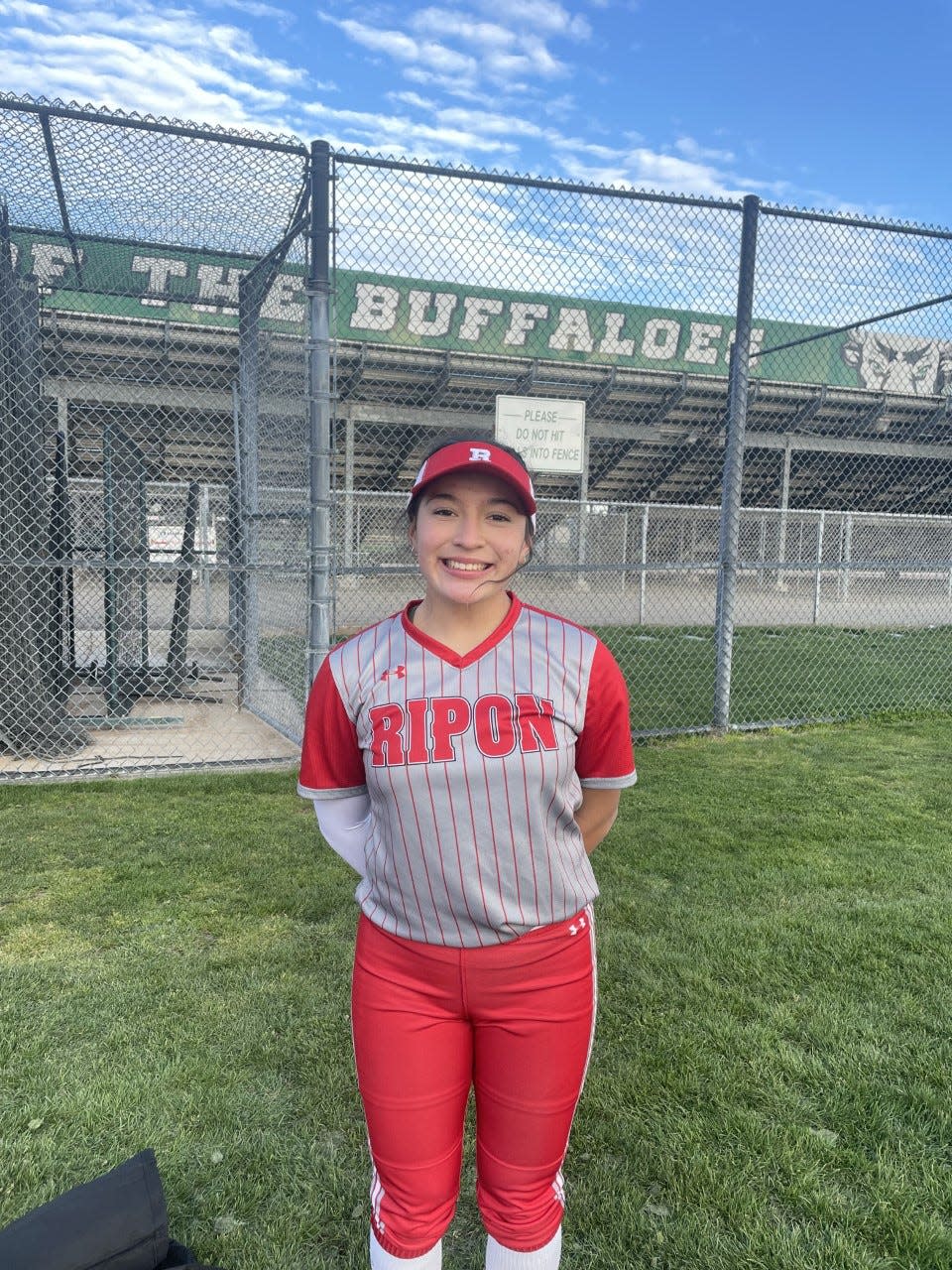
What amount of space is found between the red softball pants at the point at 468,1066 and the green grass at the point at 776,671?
5.02 meters

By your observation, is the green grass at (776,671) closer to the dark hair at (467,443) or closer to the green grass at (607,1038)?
the green grass at (607,1038)

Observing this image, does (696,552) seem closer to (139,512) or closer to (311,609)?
(139,512)

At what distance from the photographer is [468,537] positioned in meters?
1.56

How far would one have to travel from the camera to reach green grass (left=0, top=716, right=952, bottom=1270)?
219 cm

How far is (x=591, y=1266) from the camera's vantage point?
204cm

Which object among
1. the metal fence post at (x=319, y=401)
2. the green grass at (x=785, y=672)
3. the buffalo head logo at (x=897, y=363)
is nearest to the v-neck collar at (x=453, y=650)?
the metal fence post at (x=319, y=401)

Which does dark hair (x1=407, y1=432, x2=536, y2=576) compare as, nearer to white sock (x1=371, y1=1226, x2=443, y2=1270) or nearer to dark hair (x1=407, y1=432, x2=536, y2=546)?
dark hair (x1=407, y1=432, x2=536, y2=546)

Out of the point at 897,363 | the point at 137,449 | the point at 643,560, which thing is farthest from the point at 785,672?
the point at 897,363

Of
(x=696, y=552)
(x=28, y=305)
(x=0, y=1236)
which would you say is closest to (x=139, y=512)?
(x=28, y=305)

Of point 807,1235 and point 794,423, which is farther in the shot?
point 794,423

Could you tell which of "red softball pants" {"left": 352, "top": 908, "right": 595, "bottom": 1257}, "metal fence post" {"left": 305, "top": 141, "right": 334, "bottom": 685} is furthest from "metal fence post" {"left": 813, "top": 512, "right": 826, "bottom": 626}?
"red softball pants" {"left": 352, "top": 908, "right": 595, "bottom": 1257}

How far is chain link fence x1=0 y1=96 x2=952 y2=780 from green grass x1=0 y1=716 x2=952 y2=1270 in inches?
68.4

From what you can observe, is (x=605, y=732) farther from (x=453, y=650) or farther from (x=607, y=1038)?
(x=607, y=1038)

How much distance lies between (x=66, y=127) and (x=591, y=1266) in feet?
19.5
